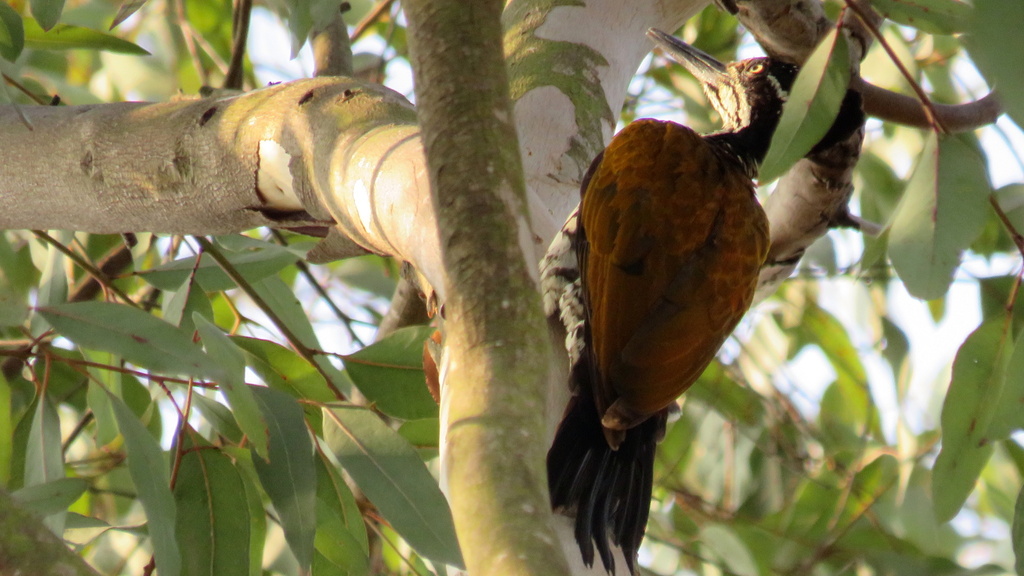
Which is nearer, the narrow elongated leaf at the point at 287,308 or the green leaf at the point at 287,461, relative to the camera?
the green leaf at the point at 287,461

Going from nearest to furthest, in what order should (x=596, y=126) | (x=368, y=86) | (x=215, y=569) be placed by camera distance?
(x=368, y=86)
(x=215, y=569)
(x=596, y=126)

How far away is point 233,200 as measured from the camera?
1549 mm

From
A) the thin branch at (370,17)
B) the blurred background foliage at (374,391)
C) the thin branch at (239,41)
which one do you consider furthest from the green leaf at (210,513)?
Answer: the thin branch at (370,17)

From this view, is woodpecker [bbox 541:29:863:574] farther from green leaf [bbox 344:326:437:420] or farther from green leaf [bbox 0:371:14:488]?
green leaf [bbox 0:371:14:488]

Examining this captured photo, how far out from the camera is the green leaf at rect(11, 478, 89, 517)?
148 centimetres

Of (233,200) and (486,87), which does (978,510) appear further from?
(486,87)

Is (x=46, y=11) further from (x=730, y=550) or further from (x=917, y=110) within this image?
(x=730, y=550)

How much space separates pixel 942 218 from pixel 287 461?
3.32 ft

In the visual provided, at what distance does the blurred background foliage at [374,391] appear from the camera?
141 cm

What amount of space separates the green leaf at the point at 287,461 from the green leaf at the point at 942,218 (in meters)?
0.90

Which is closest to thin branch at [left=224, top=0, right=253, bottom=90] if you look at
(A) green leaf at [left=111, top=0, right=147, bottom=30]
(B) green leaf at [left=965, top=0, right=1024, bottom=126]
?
(A) green leaf at [left=111, top=0, right=147, bottom=30]

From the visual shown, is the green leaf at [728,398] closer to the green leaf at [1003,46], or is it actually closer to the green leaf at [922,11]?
the green leaf at [922,11]

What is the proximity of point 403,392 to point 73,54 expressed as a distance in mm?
2636

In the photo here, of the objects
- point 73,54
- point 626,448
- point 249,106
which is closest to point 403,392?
Result: point 626,448
